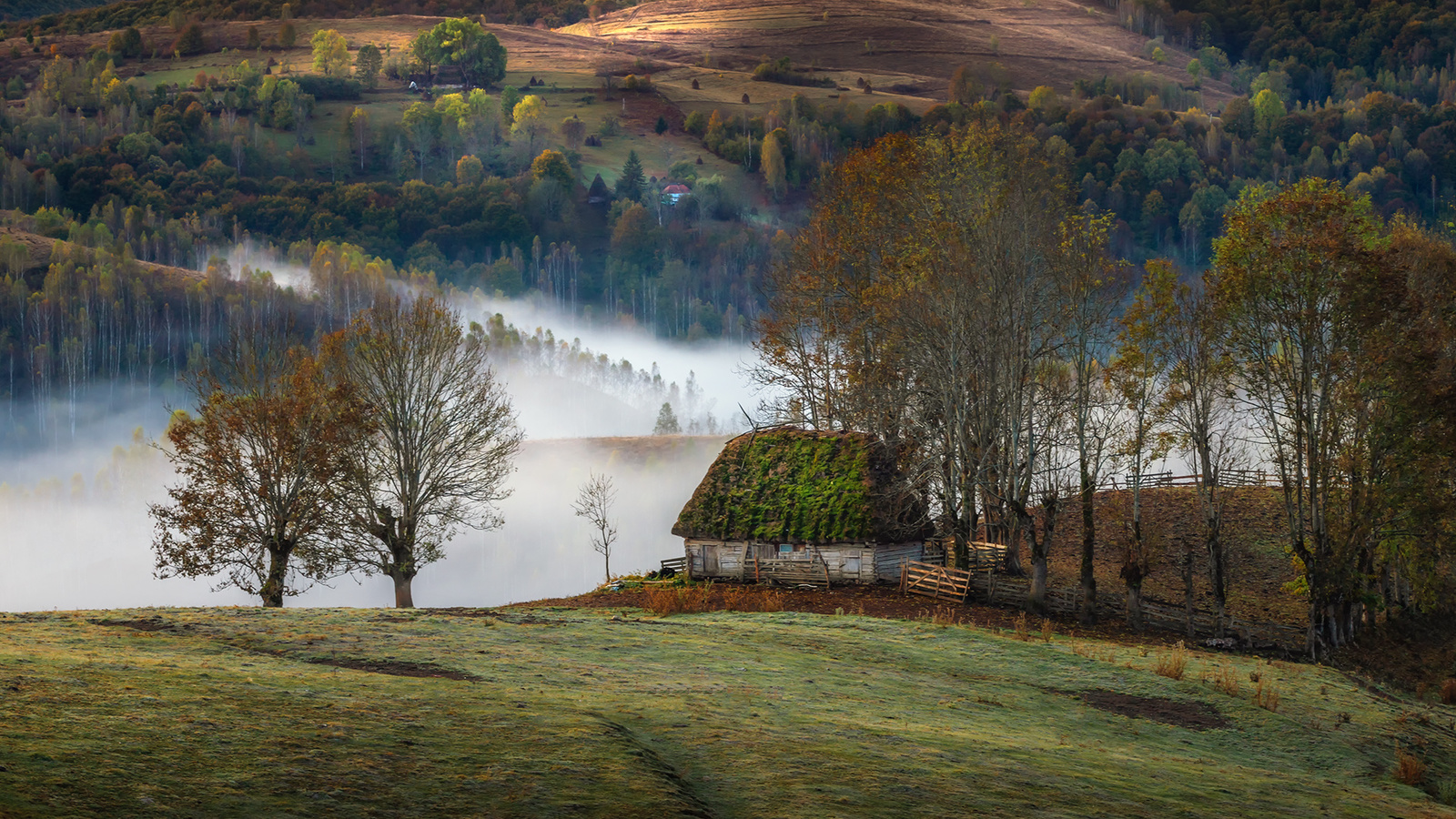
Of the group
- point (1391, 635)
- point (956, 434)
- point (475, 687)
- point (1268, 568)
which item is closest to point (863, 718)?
point (475, 687)

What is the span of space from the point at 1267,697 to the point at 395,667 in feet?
67.3

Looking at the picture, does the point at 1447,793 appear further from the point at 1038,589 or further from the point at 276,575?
the point at 276,575

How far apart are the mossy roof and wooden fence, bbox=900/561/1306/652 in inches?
119

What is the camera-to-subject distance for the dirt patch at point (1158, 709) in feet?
87.0

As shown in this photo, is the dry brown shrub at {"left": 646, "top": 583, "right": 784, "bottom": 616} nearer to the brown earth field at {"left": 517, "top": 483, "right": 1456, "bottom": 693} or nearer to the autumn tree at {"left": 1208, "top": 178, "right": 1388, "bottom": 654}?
the brown earth field at {"left": 517, "top": 483, "right": 1456, "bottom": 693}

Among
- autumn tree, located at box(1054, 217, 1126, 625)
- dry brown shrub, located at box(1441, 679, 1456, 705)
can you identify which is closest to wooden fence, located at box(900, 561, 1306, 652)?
autumn tree, located at box(1054, 217, 1126, 625)

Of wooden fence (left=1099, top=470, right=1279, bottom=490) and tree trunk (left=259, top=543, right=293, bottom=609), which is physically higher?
wooden fence (left=1099, top=470, right=1279, bottom=490)

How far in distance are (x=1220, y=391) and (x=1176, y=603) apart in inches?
359

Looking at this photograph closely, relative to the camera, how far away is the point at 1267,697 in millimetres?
28844

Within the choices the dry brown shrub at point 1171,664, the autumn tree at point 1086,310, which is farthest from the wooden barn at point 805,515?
the dry brown shrub at point 1171,664

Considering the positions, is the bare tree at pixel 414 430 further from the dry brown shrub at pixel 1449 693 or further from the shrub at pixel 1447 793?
the shrub at pixel 1447 793

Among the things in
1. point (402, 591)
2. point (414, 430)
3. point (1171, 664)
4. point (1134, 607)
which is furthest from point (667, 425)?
point (1171, 664)

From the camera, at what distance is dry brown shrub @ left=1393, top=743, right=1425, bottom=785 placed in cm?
2330

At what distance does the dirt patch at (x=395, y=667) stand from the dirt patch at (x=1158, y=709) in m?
14.4
